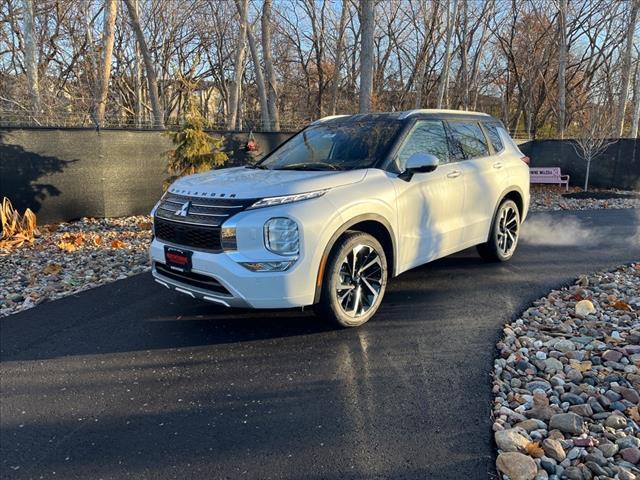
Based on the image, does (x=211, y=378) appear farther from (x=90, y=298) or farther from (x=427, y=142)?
(x=427, y=142)

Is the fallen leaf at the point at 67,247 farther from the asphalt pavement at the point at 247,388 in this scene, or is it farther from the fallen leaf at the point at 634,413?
the fallen leaf at the point at 634,413

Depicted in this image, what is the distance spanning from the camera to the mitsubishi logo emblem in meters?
3.75

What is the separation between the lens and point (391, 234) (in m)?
4.20

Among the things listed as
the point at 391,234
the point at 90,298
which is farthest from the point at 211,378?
the point at 90,298

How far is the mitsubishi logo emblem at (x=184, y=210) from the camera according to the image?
3749mm

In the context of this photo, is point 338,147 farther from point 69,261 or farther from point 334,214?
point 69,261

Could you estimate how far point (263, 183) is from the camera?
380cm

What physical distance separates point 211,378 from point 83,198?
6.72 m

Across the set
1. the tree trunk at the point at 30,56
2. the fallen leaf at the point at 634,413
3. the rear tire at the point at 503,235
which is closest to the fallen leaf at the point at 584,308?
the rear tire at the point at 503,235

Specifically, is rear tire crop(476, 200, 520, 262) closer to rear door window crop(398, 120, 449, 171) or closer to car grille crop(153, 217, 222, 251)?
rear door window crop(398, 120, 449, 171)

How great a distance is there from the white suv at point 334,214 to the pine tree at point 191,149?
3.74 metres

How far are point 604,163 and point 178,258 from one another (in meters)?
15.2

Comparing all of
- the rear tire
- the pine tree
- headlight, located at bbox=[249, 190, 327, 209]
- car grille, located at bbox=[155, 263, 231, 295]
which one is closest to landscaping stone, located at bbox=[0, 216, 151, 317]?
the pine tree

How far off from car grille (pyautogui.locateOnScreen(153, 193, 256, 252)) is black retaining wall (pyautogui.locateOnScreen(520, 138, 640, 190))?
14470mm
